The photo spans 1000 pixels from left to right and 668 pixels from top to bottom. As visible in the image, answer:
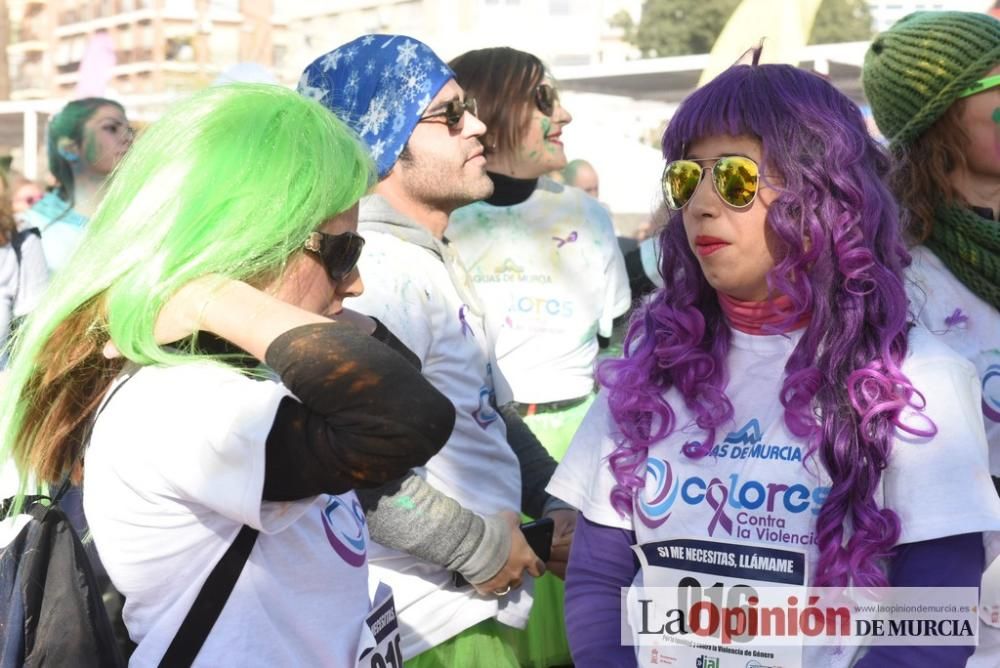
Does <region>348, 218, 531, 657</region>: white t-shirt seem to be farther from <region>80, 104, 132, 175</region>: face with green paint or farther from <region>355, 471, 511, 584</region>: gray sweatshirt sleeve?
<region>80, 104, 132, 175</region>: face with green paint

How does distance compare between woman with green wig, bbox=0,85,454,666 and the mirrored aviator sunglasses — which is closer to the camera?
woman with green wig, bbox=0,85,454,666

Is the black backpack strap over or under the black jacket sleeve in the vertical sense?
under

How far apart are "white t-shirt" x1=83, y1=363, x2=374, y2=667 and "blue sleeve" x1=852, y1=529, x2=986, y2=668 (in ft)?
2.97

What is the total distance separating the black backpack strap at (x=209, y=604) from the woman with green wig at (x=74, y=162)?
5299 millimetres

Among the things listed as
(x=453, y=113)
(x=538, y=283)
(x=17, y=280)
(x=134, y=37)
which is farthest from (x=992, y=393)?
(x=134, y=37)

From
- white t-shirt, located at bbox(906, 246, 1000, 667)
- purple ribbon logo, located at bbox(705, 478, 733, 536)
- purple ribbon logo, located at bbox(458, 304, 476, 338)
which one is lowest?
purple ribbon logo, located at bbox(458, 304, 476, 338)

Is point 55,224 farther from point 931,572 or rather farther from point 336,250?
point 931,572

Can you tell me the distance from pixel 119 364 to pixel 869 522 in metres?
1.25

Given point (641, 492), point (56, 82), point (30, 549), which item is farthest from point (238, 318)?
point (56, 82)

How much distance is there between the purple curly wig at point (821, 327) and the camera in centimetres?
202

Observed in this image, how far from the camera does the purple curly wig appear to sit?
202cm

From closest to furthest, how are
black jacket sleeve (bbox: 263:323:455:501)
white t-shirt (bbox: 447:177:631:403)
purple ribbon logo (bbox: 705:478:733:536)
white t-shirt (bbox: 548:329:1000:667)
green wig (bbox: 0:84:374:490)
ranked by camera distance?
black jacket sleeve (bbox: 263:323:455:501)
green wig (bbox: 0:84:374:490)
white t-shirt (bbox: 548:329:1000:667)
purple ribbon logo (bbox: 705:478:733:536)
white t-shirt (bbox: 447:177:631:403)

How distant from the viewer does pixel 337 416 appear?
5.71 ft

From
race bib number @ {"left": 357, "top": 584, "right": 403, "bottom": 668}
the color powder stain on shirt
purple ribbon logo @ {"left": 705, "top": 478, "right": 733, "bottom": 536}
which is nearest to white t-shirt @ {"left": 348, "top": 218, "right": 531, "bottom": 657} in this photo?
race bib number @ {"left": 357, "top": 584, "right": 403, "bottom": 668}
